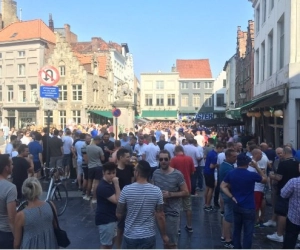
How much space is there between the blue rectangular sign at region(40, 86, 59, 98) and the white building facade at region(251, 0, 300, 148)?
8.19 m

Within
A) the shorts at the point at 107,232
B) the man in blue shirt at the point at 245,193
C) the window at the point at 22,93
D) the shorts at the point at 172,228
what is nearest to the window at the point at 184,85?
the window at the point at 22,93

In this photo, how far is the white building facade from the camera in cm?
1365

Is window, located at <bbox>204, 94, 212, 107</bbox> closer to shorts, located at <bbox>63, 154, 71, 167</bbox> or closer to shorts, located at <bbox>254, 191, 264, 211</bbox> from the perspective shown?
shorts, located at <bbox>63, 154, 71, 167</bbox>

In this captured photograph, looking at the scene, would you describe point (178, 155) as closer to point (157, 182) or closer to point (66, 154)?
point (157, 182)

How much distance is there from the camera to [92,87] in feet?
134

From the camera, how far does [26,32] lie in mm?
42781

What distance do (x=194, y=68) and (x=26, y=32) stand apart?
37427 mm

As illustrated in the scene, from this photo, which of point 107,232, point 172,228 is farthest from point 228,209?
point 107,232

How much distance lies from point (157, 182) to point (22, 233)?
232cm

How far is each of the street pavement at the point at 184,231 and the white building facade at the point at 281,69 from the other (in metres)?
5.19

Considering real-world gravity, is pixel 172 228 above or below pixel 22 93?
below

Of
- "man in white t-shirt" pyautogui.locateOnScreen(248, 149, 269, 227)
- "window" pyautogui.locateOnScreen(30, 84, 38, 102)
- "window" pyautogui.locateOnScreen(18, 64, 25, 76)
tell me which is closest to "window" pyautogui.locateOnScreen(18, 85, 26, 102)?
"window" pyautogui.locateOnScreen(30, 84, 38, 102)

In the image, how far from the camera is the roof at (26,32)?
1646 inches

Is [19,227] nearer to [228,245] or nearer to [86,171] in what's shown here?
[228,245]
